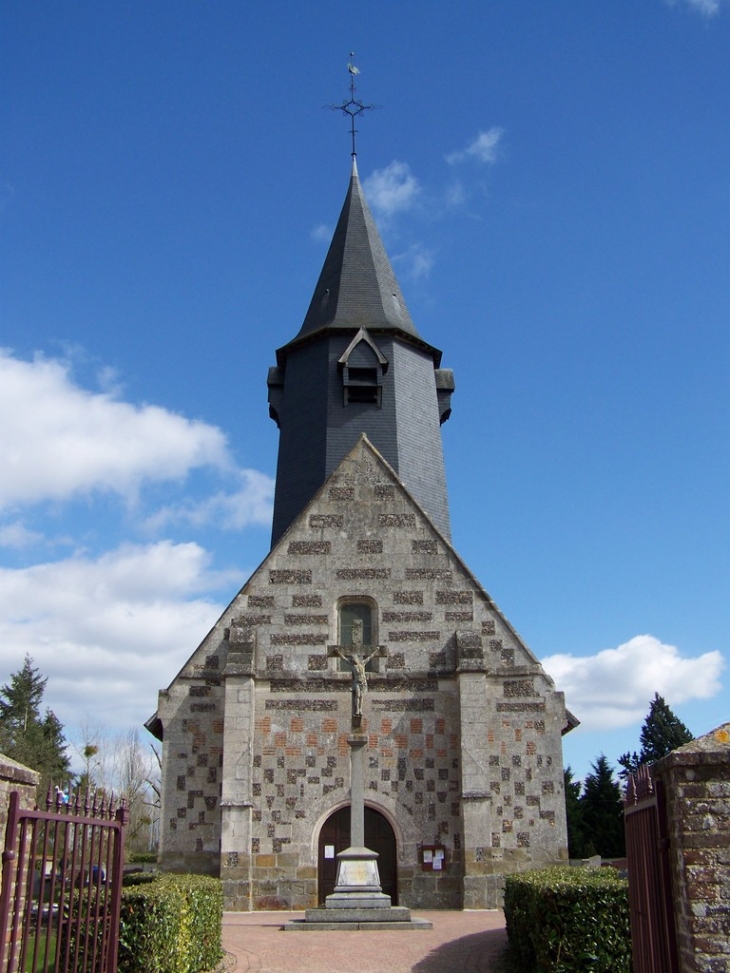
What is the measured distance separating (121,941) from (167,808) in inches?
343

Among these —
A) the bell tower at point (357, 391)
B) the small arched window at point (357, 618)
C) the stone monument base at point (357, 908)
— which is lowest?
the stone monument base at point (357, 908)

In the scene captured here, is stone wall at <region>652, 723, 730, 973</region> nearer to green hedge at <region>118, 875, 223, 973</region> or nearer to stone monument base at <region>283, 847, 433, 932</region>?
green hedge at <region>118, 875, 223, 973</region>

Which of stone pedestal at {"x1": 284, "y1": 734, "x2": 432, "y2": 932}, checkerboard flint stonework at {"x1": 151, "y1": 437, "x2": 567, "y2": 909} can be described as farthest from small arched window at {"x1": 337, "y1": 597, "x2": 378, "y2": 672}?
stone pedestal at {"x1": 284, "y1": 734, "x2": 432, "y2": 932}

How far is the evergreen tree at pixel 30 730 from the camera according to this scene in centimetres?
3578

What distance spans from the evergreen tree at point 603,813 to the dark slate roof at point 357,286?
1589cm

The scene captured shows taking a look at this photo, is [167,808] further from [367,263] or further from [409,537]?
[367,263]

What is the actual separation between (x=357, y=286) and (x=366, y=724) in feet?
46.8

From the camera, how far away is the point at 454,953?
1186 cm

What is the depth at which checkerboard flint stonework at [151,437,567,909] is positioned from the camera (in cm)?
1702

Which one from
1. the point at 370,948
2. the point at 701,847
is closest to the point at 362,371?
the point at 370,948

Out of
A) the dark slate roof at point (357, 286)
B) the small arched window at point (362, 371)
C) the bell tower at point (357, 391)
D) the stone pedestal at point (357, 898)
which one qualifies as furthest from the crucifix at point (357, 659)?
the dark slate roof at point (357, 286)

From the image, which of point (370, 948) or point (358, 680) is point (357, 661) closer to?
point (358, 680)

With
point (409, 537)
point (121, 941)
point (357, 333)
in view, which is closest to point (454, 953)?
point (121, 941)

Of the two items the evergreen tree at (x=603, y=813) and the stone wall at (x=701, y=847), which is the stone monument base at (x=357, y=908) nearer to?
the stone wall at (x=701, y=847)
